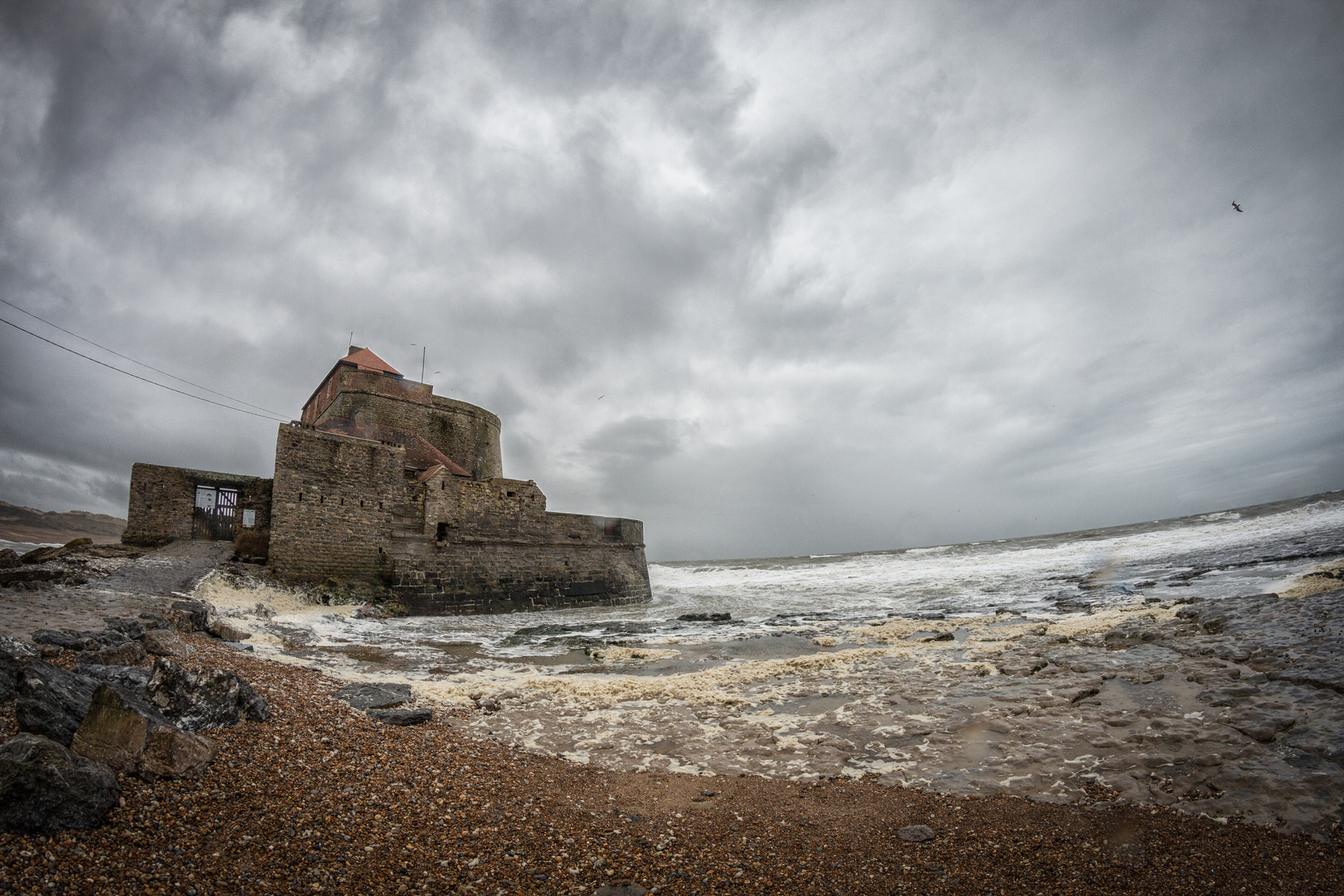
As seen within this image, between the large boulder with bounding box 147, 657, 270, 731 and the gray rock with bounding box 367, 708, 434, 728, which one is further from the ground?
the large boulder with bounding box 147, 657, 270, 731

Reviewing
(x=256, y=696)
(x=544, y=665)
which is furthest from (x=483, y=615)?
(x=256, y=696)

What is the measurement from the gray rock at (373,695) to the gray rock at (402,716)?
0.31 metres

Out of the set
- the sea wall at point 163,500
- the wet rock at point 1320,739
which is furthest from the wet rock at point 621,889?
the sea wall at point 163,500

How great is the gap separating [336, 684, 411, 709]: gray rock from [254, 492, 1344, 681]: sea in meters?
1.33

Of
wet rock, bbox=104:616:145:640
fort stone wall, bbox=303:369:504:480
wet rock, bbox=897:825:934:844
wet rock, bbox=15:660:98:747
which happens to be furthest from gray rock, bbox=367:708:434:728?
fort stone wall, bbox=303:369:504:480

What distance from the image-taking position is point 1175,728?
405 centimetres

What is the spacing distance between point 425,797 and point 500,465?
84.0 feet

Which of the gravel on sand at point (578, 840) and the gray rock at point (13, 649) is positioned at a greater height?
the gray rock at point (13, 649)

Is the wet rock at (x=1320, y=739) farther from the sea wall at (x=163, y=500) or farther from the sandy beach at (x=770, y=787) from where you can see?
the sea wall at (x=163, y=500)

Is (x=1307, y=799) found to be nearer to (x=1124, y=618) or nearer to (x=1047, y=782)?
(x=1047, y=782)

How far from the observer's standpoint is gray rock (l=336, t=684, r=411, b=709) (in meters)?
4.80

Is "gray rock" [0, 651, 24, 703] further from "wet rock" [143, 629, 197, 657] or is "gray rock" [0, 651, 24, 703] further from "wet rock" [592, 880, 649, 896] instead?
"wet rock" [592, 880, 649, 896]

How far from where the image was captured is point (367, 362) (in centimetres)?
2484

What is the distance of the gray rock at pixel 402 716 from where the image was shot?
14.2 feet
